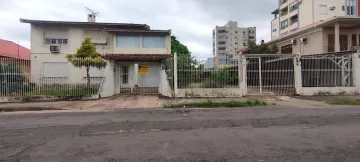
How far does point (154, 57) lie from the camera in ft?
51.5

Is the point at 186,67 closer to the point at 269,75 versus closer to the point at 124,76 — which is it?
the point at 269,75

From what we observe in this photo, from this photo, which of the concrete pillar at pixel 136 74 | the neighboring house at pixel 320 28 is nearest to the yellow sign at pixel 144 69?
the concrete pillar at pixel 136 74

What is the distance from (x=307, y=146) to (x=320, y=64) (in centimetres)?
1173

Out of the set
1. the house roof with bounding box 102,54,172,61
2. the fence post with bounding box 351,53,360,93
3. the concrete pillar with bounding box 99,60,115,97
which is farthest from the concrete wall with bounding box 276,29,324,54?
the concrete pillar with bounding box 99,60,115,97

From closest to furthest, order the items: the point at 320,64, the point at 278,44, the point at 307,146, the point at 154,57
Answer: the point at 307,146
the point at 320,64
the point at 154,57
the point at 278,44

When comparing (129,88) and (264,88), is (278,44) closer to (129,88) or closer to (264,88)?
(264,88)

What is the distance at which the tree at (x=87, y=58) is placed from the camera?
14.1m

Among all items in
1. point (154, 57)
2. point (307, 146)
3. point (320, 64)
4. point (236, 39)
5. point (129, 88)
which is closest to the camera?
point (307, 146)

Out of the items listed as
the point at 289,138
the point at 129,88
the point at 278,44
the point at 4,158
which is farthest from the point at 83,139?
the point at 278,44

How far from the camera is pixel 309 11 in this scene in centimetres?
4219

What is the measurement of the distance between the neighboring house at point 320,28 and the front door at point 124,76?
60.8ft

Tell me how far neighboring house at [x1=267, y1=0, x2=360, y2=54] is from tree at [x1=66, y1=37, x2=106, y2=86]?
20.3m

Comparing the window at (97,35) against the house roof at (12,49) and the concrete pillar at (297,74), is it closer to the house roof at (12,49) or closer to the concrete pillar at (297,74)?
the house roof at (12,49)

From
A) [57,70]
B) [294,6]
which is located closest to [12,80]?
[57,70]
